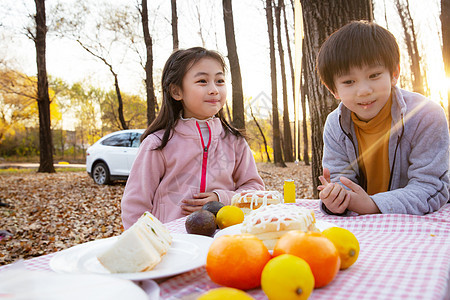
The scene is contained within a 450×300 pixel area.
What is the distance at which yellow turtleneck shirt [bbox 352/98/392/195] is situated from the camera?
1977 millimetres

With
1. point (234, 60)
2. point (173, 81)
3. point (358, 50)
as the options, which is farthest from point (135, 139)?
point (358, 50)

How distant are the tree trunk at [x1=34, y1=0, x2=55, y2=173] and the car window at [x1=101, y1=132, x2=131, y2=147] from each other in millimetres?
5307

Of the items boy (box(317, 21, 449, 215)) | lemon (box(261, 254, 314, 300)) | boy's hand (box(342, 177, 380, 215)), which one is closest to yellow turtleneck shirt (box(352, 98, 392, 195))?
boy (box(317, 21, 449, 215))

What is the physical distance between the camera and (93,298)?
0.63 m

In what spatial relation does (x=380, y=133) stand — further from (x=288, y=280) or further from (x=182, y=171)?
(x=288, y=280)

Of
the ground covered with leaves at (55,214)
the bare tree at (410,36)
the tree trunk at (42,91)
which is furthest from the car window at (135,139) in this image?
the bare tree at (410,36)

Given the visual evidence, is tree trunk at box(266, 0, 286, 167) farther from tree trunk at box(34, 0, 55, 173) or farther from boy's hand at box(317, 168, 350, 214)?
boy's hand at box(317, 168, 350, 214)

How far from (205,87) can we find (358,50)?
1025mm

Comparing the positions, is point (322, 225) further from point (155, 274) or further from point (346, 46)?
point (346, 46)

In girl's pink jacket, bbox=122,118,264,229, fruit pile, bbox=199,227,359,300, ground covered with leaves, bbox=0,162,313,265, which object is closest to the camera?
fruit pile, bbox=199,227,359,300

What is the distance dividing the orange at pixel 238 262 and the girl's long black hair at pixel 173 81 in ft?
5.35

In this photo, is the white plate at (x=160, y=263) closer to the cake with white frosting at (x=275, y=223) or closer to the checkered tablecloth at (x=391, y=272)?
the checkered tablecloth at (x=391, y=272)

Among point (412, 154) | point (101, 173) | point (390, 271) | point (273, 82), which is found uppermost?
point (273, 82)

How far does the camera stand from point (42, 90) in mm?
14539
